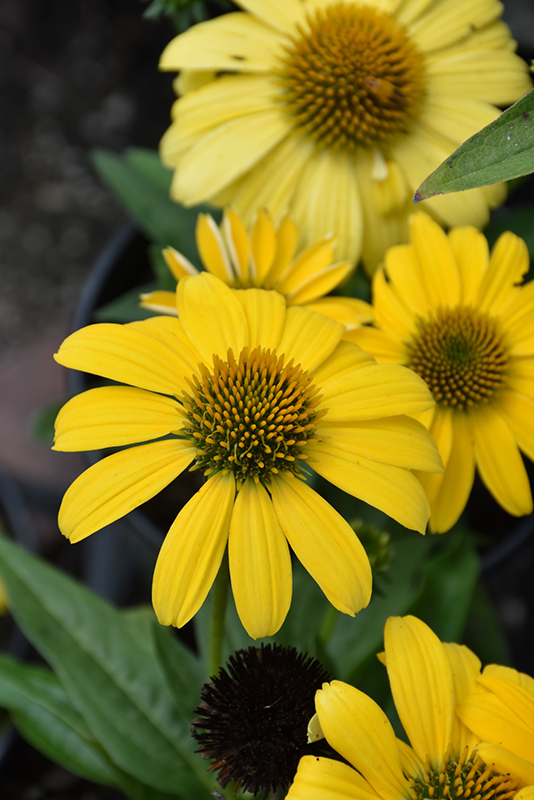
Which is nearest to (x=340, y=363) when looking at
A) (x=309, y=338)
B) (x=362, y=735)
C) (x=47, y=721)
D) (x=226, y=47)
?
(x=309, y=338)

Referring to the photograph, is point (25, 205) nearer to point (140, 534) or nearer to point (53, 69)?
point (53, 69)

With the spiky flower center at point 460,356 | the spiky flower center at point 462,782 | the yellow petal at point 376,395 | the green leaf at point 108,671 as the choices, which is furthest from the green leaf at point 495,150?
the green leaf at point 108,671

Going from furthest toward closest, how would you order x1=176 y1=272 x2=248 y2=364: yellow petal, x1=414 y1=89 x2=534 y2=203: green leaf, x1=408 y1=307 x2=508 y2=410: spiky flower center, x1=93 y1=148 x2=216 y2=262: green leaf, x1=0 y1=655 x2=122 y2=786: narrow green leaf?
x1=93 y1=148 x2=216 y2=262: green leaf
x1=0 y1=655 x2=122 y2=786: narrow green leaf
x1=408 y1=307 x2=508 y2=410: spiky flower center
x1=176 y1=272 x2=248 y2=364: yellow petal
x1=414 y1=89 x2=534 y2=203: green leaf

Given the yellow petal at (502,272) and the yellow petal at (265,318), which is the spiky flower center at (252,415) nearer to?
the yellow petal at (265,318)

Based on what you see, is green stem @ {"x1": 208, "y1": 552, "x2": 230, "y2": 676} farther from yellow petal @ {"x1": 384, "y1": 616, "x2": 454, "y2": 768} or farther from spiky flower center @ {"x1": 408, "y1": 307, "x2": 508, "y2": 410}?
spiky flower center @ {"x1": 408, "y1": 307, "x2": 508, "y2": 410}

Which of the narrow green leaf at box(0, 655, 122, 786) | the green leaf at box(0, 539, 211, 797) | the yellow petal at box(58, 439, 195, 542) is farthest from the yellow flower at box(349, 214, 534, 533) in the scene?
the narrow green leaf at box(0, 655, 122, 786)

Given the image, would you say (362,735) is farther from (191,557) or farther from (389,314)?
(389,314)

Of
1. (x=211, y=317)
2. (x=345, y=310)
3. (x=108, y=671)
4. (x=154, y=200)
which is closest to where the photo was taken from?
(x=211, y=317)
